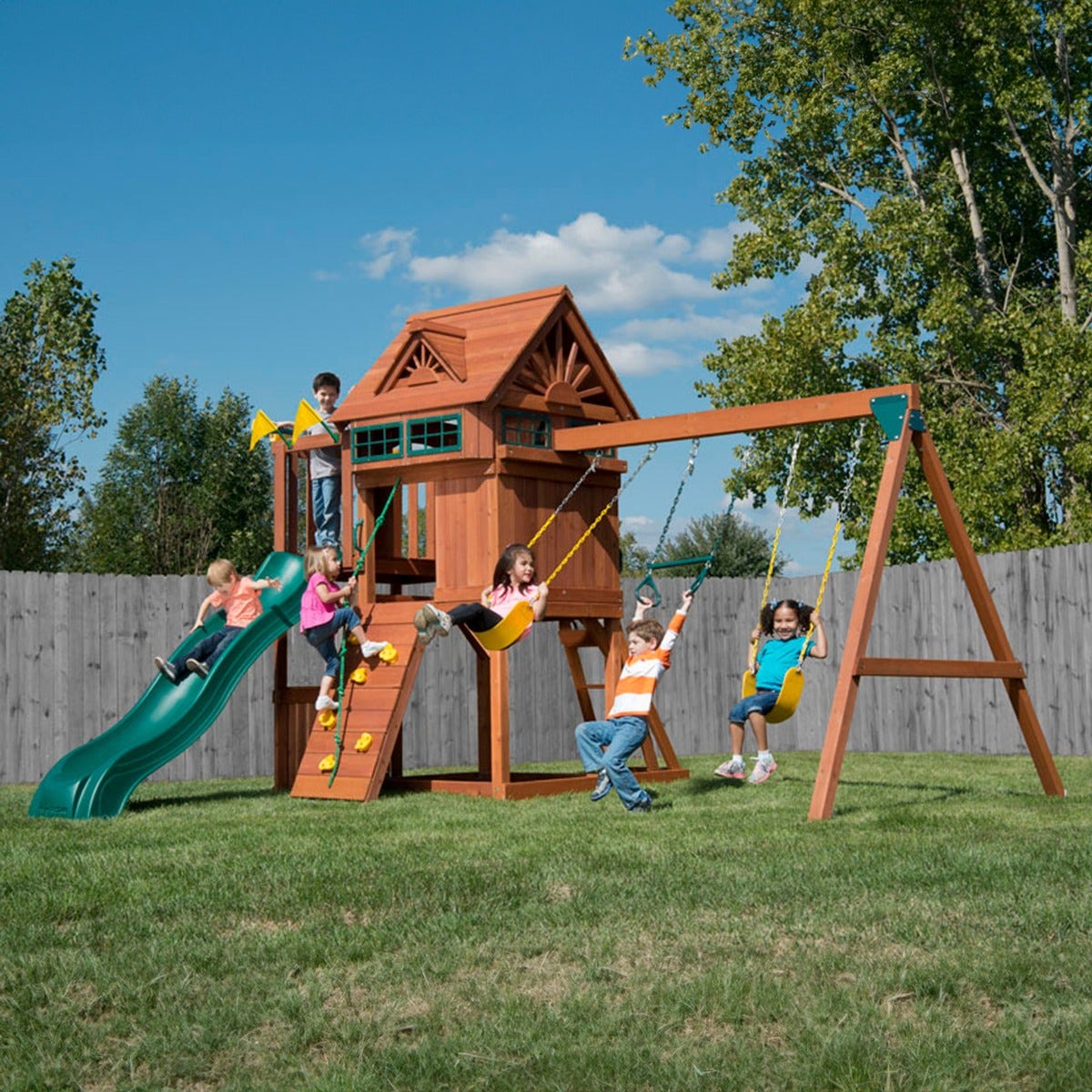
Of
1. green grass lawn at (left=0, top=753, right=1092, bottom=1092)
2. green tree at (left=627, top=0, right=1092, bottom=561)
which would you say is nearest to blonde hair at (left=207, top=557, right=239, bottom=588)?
green grass lawn at (left=0, top=753, right=1092, bottom=1092)

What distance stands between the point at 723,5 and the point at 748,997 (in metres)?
23.5

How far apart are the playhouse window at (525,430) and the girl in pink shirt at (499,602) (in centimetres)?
90

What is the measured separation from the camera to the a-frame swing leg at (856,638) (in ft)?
27.2

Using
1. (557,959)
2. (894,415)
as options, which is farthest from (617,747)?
(557,959)

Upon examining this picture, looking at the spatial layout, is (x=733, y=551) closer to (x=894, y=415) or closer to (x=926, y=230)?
(x=926, y=230)

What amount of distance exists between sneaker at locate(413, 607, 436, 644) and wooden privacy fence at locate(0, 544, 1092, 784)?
0.80 metres

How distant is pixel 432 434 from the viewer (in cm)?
1127

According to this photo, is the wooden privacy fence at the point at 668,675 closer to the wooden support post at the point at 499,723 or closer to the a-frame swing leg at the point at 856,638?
the wooden support post at the point at 499,723

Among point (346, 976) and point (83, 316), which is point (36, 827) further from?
Answer: point (83, 316)

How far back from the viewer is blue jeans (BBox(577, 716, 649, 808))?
352 inches

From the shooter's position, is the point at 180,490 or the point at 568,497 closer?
the point at 568,497

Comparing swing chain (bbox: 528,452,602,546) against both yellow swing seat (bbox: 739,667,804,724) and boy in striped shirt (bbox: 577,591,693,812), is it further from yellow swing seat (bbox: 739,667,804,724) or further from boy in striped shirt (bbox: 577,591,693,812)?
yellow swing seat (bbox: 739,667,804,724)

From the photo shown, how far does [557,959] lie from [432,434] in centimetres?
684

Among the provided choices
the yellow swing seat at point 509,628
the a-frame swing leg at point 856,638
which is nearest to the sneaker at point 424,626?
the yellow swing seat at point 509,628
